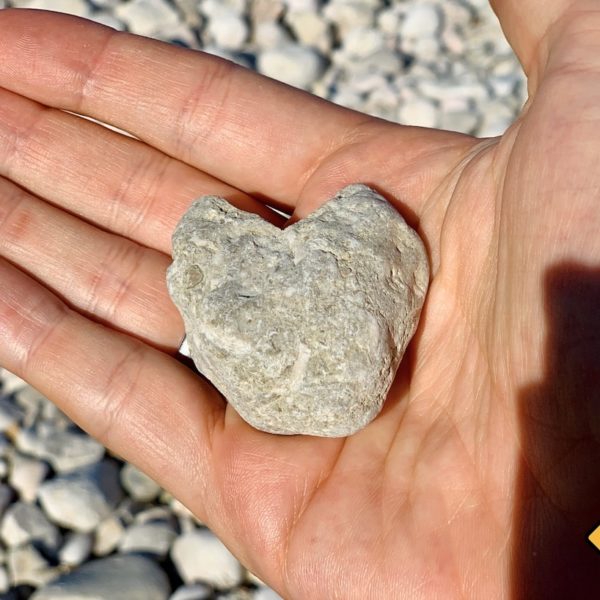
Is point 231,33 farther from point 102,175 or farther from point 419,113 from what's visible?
point 102,175

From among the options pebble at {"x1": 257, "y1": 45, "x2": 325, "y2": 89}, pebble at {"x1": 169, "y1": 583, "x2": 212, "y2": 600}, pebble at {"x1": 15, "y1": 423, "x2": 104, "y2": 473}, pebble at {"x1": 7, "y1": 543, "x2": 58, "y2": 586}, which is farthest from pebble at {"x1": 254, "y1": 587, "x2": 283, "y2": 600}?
pebble at {"x1": 257, "y1": 45, "x2": 325, "y2": 89}

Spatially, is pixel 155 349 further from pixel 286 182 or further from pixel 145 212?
pixel 286 182

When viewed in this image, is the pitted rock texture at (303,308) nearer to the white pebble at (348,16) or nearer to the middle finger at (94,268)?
the middle finger at (94,268)

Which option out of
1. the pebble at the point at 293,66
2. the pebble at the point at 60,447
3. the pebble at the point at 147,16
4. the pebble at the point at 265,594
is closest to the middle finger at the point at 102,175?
the pebble at the point at 60,447

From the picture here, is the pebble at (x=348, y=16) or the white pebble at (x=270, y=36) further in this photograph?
the pebble at (x=348, y=16)

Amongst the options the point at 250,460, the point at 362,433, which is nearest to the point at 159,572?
the point at 250,460

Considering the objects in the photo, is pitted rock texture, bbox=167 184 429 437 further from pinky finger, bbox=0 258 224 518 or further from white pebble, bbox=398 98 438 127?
white pebble, bbox=398 98 438 127
